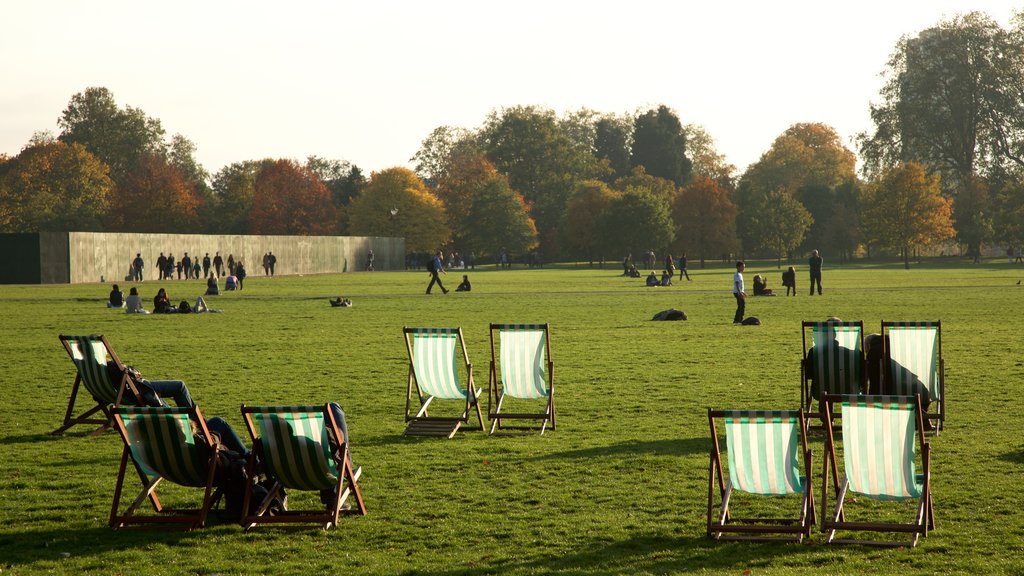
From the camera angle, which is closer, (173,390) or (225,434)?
(225,434)

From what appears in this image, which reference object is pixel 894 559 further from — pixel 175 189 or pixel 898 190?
pixel 175 189

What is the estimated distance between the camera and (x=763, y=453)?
716cm

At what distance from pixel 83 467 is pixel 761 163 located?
376 feet

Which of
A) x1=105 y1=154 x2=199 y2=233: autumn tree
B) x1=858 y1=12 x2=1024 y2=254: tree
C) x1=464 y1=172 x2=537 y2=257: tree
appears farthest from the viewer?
x1=464 y1=172 x2=537 y2=257: tree

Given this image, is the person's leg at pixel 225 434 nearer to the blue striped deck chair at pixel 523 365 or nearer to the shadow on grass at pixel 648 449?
the shadow on grass at pixel 648 449

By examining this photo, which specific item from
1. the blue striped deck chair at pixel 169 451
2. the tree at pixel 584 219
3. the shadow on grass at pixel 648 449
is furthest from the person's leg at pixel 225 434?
the tree at pixel 584 219

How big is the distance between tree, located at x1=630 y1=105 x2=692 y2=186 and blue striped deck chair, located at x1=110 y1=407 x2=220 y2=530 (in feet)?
396

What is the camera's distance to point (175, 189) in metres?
105

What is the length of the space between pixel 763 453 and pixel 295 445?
9.43ft

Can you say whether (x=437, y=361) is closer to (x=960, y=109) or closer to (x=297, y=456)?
(x=297, y=456)

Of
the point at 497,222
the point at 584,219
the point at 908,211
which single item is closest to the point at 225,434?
the point at 908,211

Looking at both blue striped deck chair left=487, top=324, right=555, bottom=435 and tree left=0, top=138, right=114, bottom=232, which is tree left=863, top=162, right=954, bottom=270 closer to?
tree left=0, top=138, right=114, bottom=232

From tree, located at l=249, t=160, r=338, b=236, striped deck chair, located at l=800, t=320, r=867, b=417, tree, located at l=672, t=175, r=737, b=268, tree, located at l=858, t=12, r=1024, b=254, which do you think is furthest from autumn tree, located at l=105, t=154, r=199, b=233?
striped deck chair, located at l=800, t=320, r=867, b=417

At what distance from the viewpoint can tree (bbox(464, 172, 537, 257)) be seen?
106750 mm
